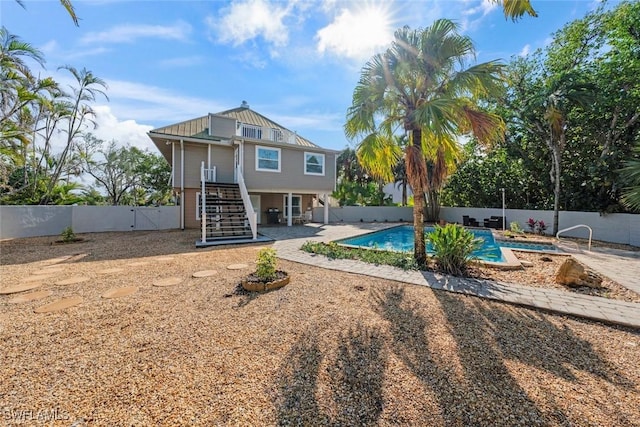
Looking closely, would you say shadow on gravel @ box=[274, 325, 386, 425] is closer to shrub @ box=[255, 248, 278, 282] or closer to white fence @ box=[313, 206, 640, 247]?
shrub @ box=[255, 248, 278, 282]

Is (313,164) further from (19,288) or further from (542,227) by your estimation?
(542,227)

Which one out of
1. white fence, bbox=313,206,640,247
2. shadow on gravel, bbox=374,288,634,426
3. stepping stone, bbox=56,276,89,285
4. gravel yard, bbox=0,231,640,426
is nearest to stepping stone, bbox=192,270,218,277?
gravel yard, bbox=0,231,640,426

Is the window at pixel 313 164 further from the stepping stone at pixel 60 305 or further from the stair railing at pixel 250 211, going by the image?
the stepping stone at pixel 60 305

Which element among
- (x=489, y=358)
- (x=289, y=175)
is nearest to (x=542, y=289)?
(x=489, y=358)

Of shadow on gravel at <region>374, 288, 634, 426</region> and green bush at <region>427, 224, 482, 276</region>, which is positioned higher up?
green bush at <region>427, 224, 482, 276</region>

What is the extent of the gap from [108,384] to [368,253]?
6.25 metres

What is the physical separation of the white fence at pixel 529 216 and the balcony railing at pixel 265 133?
5715mm

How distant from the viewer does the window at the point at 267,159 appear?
1307 centimetres

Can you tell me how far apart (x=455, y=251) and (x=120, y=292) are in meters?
6.90

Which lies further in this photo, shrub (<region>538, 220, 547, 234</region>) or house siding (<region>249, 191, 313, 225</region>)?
A: house siding (<region>249, 191, 313, 225</region>)

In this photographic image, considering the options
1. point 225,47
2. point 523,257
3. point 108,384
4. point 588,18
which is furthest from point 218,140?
point 588,18

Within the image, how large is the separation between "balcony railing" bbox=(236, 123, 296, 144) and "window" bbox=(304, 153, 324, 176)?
170 centimetres

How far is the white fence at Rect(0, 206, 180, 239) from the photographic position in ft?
36.6

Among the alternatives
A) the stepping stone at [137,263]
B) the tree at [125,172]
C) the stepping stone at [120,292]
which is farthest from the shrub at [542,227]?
the tree at [125,172]
